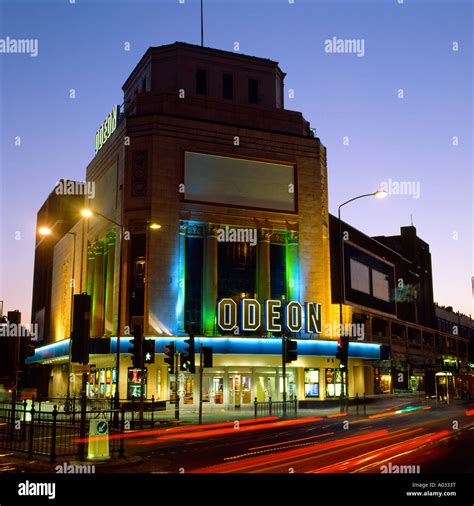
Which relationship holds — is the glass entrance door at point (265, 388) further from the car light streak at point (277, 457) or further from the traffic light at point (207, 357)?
the car light streak at point (277, 457)

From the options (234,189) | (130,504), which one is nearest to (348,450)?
(130,504)

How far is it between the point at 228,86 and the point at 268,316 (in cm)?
2330

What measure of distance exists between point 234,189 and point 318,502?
4529 centimetres

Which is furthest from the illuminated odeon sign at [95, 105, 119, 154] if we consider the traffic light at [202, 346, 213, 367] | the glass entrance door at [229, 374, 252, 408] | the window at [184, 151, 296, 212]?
the traffic light at [202, 346, 213, 367]

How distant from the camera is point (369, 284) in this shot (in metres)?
74.6

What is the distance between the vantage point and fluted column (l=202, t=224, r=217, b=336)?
170 ft

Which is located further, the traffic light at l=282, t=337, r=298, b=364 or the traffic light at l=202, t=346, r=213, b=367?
the traffic light at l=282, t=337, r=298, b=364

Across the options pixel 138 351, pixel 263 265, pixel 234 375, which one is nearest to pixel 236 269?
pixel 263 265

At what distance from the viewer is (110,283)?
56438 millimetres

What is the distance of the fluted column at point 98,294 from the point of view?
58000 mm

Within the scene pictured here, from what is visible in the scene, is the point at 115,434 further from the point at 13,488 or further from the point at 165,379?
the point at 165,379

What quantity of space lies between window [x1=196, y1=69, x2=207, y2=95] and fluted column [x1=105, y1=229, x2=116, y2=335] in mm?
15826

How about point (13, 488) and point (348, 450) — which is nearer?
point (13, 488)

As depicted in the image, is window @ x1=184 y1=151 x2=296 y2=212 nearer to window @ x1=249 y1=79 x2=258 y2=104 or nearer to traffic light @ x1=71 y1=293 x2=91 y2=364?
window @ x1=249 y1=79 x2=258 y2=104
